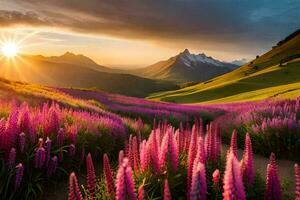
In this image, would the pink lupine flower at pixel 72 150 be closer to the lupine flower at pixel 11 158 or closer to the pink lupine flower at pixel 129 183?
the lupine flower at pixel 11 158

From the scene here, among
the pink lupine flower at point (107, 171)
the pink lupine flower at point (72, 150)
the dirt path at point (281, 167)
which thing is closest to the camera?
the pink lupine flower at point (107, 171)

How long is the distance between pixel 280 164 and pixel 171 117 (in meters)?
10.8

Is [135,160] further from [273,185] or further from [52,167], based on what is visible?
[273,185]

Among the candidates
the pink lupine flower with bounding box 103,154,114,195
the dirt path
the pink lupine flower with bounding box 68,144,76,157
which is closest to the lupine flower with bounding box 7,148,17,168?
the pink lupine flower with bounding box 68,144,76,157

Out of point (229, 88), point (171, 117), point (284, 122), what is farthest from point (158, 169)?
point (229, 88)

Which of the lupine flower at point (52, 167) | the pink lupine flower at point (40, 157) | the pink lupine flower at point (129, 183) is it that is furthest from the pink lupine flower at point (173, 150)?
the lupine flower at point (52, 167)

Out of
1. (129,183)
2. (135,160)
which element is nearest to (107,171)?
(129,183)

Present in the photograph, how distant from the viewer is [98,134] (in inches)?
436

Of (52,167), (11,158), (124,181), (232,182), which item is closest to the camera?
(232,182)

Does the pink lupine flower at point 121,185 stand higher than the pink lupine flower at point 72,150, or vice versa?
the pink lupine flower at point 121,185

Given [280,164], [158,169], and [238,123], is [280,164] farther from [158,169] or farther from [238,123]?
[158,169]

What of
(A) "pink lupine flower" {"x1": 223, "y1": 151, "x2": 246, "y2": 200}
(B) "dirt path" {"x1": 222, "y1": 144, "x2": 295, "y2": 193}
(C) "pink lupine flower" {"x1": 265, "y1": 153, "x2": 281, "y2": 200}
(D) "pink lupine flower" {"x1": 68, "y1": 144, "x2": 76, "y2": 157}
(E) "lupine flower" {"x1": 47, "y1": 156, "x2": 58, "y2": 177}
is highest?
(A) "pink lupine flower" {"x1": 223, "y1": 151, "x2": 246, "y2": 200}

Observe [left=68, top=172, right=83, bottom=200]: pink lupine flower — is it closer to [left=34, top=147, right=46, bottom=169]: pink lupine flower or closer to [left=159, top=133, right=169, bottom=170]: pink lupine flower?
[left=159, top=133, right=169, bottom=170]: pink lupine flower

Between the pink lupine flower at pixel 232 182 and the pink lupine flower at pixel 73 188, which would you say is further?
the pink lupine flower at pixel 73 188
